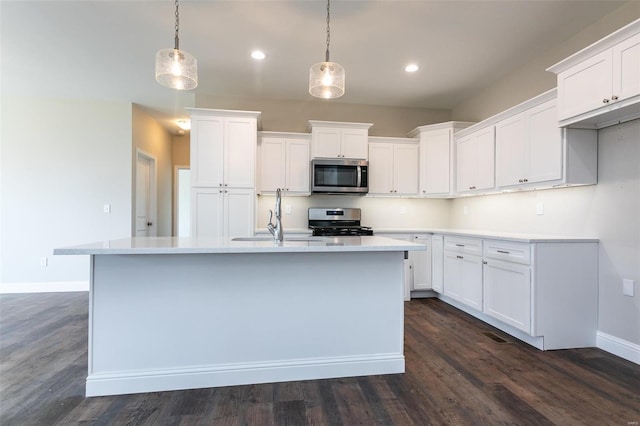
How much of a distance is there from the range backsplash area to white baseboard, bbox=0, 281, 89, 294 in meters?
2.68

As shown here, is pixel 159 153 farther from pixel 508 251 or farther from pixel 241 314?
pixel 508 251

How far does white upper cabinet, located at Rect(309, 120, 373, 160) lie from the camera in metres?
4.14

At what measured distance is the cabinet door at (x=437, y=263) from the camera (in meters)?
3.91

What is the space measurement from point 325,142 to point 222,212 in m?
1.58

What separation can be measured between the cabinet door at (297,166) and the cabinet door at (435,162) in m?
1.60

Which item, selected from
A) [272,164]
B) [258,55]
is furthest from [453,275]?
[258,55]

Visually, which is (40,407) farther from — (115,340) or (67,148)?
(67,148)

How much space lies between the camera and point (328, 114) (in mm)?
4598

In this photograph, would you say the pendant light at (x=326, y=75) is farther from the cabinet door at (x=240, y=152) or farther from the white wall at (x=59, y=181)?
the white wall at (x=59, y=181)

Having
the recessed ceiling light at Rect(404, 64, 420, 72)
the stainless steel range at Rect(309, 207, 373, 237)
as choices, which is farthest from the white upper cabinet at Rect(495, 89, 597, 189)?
the stainless steel range at Rect(309, 207, 373, 237)

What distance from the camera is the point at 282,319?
6.82ft

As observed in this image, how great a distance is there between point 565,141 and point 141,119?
5438mm

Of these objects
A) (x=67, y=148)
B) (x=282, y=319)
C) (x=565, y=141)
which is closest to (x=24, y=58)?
(x=67, y=148)

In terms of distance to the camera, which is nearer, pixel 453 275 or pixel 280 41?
pixel 280 41
